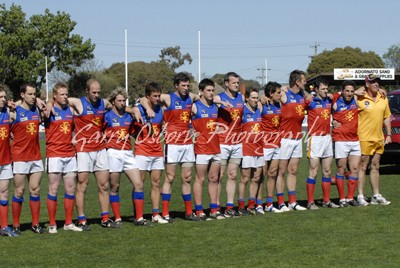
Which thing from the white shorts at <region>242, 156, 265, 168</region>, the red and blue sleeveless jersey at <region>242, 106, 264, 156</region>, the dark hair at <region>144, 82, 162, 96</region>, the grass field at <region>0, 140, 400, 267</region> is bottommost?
the grass field at <region>0, 140, 400, 267</region>

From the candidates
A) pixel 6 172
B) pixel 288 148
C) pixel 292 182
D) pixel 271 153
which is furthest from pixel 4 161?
pixel 292 182

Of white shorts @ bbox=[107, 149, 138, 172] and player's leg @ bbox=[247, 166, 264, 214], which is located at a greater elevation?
white shorts @ bbox=[107, 149, 138, 172]

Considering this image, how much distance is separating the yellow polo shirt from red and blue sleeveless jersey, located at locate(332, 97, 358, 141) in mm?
298

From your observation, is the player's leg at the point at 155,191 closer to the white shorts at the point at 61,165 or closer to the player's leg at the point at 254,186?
the white shorts at the point at 61,165

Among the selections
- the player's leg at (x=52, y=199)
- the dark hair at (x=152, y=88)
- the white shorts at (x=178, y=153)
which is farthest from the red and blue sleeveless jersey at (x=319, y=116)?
the player's leg at (x=52, y=199)

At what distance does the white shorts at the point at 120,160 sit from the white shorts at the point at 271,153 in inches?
97.5

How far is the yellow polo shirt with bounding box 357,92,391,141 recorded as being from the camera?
1358cm

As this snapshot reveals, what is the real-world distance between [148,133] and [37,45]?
66.9 meters

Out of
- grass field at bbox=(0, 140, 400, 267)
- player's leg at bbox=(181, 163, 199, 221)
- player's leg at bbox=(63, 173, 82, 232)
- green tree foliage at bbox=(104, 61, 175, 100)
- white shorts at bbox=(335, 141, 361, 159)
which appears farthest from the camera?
green tree foliage at bbox=(104, 61, 175, 100)

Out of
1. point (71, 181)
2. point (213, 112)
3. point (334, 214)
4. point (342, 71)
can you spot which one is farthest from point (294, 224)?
point (342, 71)

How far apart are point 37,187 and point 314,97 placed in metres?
4.91

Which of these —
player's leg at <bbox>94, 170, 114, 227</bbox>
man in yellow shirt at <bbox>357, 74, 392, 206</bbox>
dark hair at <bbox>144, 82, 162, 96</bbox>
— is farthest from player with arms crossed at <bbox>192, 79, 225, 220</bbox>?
man in yellow shirt at <bbox>357, 74, 392, 206</bbox>

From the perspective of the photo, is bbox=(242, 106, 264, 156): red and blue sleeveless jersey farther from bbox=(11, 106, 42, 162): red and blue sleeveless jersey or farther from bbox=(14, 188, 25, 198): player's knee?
bbox=(14, 188, 25, 198): player's knee

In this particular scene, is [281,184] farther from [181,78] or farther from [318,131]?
[181,78]
